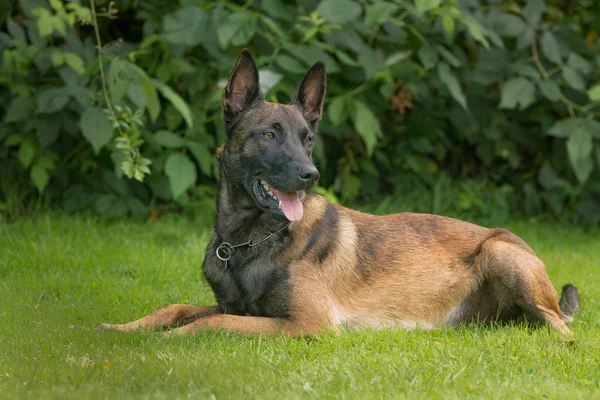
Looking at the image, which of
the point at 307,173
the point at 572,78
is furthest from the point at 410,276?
the point at 572,78

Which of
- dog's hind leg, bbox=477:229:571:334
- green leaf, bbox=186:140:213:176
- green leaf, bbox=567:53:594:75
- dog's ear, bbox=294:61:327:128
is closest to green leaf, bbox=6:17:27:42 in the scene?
green leaf, bbox=186:140:213:176

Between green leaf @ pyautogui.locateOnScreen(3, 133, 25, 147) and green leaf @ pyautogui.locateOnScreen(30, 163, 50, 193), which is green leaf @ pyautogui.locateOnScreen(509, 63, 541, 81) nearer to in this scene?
green leaf @ pyautogui.locateOnScreen(30, 163, 50, 193)

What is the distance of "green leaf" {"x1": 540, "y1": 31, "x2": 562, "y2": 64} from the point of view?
326 inches

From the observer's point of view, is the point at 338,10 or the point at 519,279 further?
the point at 338,10

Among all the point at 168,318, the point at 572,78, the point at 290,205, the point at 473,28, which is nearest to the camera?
the point at 290,205

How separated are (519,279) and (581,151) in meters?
3.12

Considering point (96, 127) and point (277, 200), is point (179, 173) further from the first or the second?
point (277, 200)

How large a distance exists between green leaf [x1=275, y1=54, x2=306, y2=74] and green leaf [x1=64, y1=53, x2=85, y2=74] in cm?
169

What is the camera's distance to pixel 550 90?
812cm

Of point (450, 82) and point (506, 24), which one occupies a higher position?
point (506, 24)

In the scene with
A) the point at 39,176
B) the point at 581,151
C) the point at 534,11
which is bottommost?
the point at 581,151

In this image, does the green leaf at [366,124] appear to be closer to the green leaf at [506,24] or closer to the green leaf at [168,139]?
the green leaf at [168,139]

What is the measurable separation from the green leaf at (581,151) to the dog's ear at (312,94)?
3500 millimetres

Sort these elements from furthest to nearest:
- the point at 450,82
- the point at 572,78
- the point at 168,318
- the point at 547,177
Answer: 1. the point at 547,177
2. the point at 572,78
3. the point at 450,82
4. the point at 168,318
